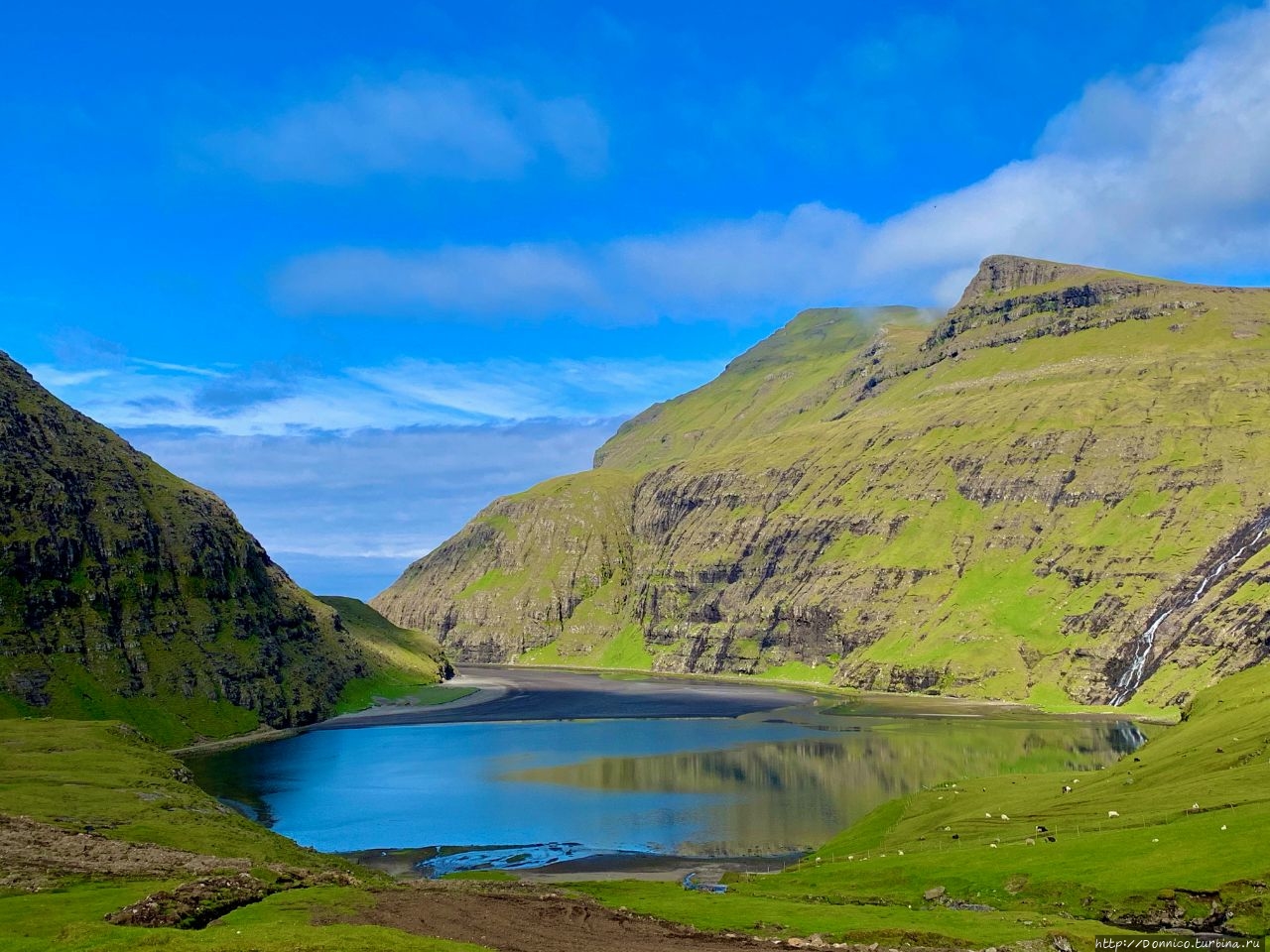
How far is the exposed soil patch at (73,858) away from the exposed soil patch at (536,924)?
21284 mm

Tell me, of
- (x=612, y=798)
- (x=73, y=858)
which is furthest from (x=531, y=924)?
(x=612, y=798)

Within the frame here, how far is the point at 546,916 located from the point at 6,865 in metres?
43.9

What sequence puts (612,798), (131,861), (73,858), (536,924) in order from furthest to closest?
(612,798)
(131,861)
(73,858)
(536,924)

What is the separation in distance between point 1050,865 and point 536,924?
41858 millimetres

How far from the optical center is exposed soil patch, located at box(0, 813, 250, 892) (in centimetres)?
7956

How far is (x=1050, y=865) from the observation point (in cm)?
8119

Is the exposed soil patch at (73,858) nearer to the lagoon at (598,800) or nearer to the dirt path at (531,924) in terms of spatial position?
the dirt path at (531,924)

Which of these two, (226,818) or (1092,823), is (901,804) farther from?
(226,818)

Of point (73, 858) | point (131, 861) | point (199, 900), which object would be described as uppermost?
point (199, 900)

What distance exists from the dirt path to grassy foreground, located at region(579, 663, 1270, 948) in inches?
174

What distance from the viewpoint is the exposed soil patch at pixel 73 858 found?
79.6 m

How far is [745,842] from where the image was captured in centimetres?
12800

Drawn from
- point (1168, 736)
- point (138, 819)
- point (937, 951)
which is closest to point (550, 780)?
point (138, 819)

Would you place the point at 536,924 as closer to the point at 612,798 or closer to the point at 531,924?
the point at 531,924
